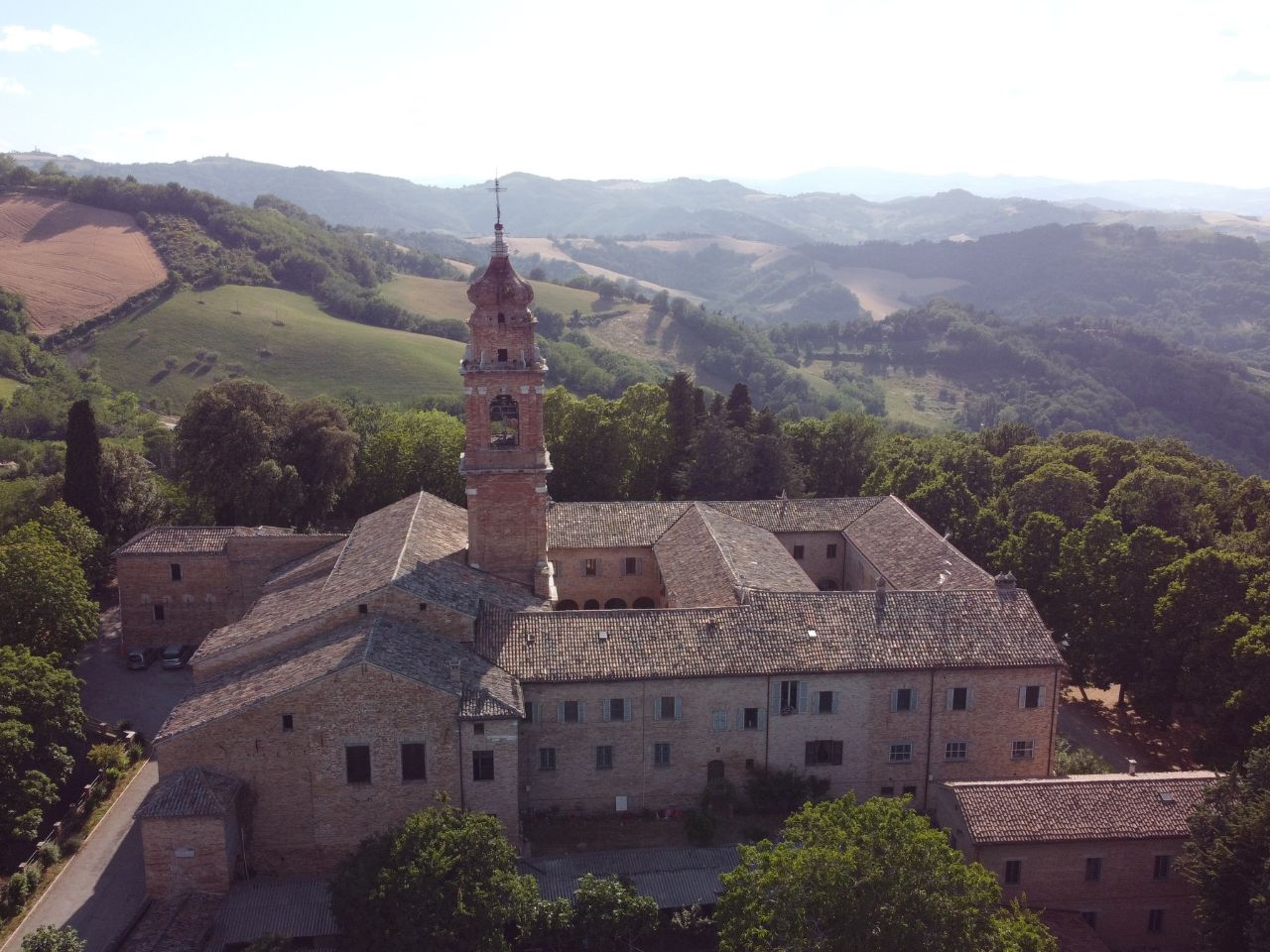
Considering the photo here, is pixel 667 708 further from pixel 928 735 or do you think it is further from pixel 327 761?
pixel 327 761

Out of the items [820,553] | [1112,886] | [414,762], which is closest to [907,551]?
[820,553]

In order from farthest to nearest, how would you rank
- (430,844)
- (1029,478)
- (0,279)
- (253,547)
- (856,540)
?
(0,279) < (1029,478) < (856,540) < (253,547) < (430,844)

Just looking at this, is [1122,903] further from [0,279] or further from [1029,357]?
[1029,357]

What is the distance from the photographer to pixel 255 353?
128m

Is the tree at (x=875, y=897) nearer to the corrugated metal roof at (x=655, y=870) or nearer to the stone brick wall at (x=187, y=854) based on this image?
the corrugated metal roof at (x=655, y=870)

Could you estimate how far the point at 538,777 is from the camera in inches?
1393

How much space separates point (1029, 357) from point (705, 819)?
603 ft

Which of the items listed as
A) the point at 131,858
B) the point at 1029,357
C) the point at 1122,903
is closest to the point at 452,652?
the point at 131,858

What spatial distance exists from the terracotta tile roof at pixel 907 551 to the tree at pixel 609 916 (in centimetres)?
2086

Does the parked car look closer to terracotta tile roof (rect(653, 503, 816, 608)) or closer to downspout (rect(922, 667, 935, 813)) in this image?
terracotta tile roof (rect(653, 503, 816, 608))

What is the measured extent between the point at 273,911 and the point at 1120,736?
37.9 meters

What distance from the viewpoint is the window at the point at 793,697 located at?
35750mm

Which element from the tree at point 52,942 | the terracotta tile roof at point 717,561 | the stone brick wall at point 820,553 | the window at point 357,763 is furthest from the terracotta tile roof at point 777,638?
the stone brick wall at point 820,553

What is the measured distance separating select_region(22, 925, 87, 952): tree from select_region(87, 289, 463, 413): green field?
319 feet
